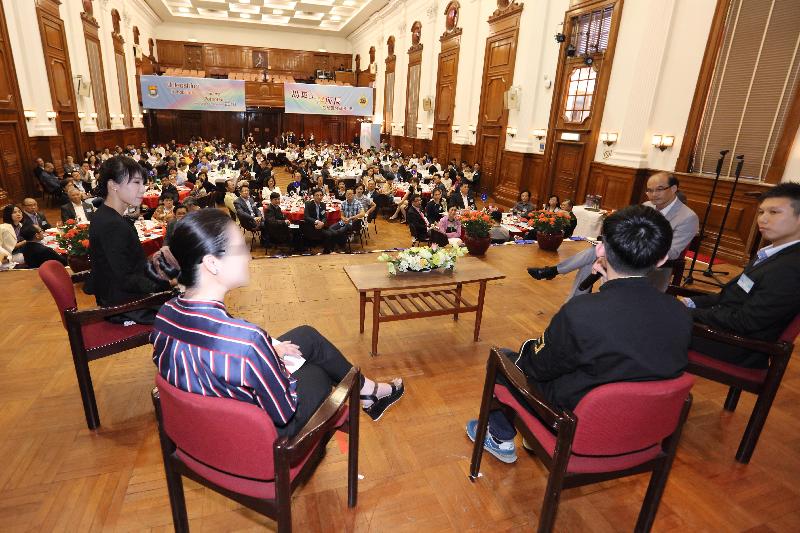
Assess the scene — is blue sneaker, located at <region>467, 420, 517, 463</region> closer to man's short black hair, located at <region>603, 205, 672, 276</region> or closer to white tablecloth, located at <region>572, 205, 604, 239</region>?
man's short black hair, located at <region>603, 205, 672, 276</region>

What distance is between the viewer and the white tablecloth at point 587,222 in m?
7.75

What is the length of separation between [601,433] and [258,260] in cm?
481

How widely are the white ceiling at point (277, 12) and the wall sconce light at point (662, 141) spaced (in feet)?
46.9

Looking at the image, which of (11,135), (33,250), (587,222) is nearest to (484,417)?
(33,250)

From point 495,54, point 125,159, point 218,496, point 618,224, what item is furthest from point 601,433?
point 495,54

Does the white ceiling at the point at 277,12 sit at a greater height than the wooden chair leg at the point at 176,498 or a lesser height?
greater

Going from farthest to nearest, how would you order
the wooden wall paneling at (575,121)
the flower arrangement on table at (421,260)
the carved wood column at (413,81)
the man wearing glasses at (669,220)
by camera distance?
the carved wood column at (413,81)
the wooden wall paneling at (575,121)
the flower arrangement on table at (421,260)
the man wearing glasses at (669,220)

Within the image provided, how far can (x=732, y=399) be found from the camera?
296cm

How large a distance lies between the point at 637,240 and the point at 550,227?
504 cm

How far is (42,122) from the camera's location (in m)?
10.4

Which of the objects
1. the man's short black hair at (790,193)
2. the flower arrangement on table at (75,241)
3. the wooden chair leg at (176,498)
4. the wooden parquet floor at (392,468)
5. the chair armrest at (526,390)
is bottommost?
the wooden parquet floor at (392,468)

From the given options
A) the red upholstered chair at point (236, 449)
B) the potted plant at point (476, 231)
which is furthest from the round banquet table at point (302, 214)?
the red upholstered chair at point (236, 449)

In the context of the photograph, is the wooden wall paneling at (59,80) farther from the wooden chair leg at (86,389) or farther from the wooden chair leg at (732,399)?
the wooden chair leg at (732,399)

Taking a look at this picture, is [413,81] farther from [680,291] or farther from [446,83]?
[680,291]
